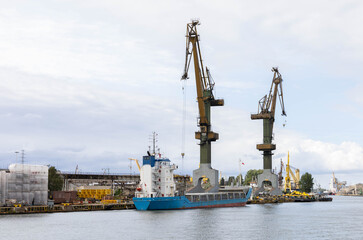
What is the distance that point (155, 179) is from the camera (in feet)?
275

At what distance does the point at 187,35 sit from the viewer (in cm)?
→ 11431

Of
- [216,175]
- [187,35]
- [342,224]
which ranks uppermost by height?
[187,35]

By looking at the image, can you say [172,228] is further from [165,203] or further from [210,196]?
[210,196]


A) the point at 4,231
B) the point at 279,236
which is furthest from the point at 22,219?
the point at 279,236

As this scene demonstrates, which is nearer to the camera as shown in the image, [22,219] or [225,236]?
[225,236]

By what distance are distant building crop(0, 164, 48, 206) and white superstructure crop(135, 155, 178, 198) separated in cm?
1828

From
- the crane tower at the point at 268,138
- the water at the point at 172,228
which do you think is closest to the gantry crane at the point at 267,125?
the crane tower at the point at 268,138

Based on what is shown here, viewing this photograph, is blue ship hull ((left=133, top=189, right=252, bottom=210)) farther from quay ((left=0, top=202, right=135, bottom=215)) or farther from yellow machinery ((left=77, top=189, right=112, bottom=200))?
yellow machinery ((left=77, top=189, right=112, bottom=200))

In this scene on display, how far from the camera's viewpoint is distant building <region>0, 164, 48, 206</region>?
82.5m

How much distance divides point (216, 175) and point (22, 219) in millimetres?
56184

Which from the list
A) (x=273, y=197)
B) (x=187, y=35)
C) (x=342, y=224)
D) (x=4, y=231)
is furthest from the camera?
(x=273, y=197)

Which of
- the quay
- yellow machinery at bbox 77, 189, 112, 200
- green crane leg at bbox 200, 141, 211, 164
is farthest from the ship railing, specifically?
yellow machinery at bbox 77, 189, 112, 200

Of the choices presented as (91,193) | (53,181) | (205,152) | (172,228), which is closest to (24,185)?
(53,181)

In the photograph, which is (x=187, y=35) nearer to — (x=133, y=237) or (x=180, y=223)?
(x=180, y=223)
